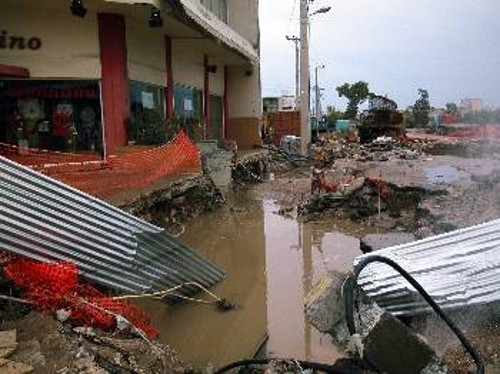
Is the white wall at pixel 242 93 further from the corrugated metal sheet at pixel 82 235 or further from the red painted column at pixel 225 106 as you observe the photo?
the corrugated metal sheet at pixel 82 235

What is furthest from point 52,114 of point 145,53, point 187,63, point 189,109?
point 189,109

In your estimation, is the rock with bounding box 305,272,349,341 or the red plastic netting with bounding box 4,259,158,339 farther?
the red plastic netting with bounding box 4,259,158,339

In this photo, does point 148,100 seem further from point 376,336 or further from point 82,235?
point 376,336

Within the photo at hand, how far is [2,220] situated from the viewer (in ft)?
15.7

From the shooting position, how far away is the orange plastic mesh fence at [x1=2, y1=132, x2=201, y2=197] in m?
10.5

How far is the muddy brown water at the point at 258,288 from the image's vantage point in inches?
247

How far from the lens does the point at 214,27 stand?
17.5m

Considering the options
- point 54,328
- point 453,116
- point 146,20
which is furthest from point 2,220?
point 453,116

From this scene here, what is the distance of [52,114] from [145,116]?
7.68 feet

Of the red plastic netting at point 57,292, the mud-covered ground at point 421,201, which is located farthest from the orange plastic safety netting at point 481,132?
the red plastic netting at point 57,292

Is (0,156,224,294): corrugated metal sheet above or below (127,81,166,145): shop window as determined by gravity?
below

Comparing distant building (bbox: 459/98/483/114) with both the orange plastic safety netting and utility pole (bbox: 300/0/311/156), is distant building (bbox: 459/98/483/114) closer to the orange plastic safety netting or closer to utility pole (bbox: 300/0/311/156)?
the orange plastic safety netting

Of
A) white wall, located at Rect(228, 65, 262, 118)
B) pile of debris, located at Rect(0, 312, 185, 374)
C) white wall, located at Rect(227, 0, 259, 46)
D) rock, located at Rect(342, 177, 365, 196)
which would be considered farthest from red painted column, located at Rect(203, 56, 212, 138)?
pile of debris, located at Rect(0, 312, 185, 374)

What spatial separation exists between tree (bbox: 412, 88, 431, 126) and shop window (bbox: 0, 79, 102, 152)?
44963mm
